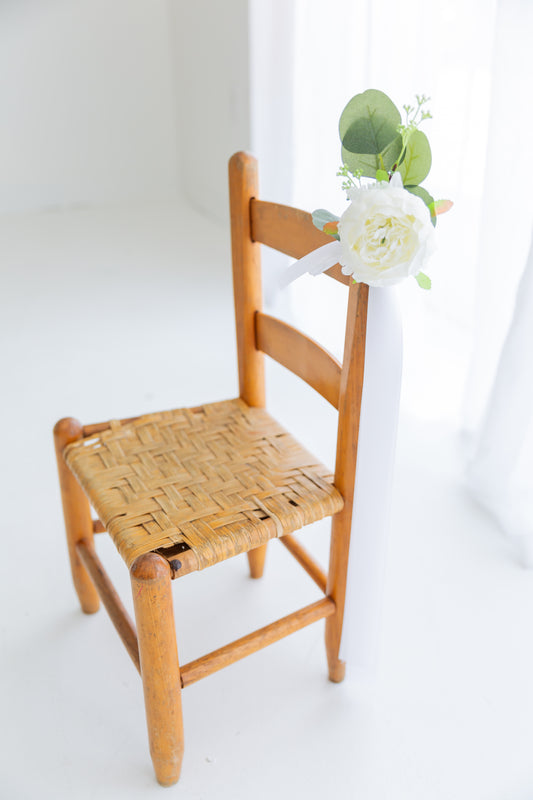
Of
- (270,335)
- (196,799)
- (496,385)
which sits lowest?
(196,799)

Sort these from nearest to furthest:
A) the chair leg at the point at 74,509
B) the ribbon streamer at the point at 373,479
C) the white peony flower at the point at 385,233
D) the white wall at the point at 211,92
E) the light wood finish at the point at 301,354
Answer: the white peony flower at the point at 385,233
the ribbon streamer at the point at 373,479
the light wood finish at the point at 301,354
the chair leg at the point at 74,509
the white wall at the point at 211,92

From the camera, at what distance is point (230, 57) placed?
271 cm

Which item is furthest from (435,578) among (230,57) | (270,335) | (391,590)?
(230,57)

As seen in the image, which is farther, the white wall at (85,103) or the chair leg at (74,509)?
the white wall at (85,103)

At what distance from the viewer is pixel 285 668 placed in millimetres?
1145

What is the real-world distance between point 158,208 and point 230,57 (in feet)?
3.12

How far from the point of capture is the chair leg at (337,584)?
0.96 metres

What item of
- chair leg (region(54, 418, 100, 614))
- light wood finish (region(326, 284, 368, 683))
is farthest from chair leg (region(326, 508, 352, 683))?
chair leg (region(54, 418, 100, 614))

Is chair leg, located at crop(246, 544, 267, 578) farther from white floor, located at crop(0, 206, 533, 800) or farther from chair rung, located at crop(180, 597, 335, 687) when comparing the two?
chair rung, located at crop(180, 597, 335, 687)

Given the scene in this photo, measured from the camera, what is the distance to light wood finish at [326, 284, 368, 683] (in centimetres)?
82

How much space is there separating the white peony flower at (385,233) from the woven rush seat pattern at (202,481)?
0.33 m

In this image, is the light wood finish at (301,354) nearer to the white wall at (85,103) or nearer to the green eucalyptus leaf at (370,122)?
the green eucalyptus leaf at (370,122)

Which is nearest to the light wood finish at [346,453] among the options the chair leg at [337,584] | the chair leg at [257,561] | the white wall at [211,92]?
the chair leg at [337,584]

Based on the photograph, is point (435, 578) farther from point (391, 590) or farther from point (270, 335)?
point (270, 335)
